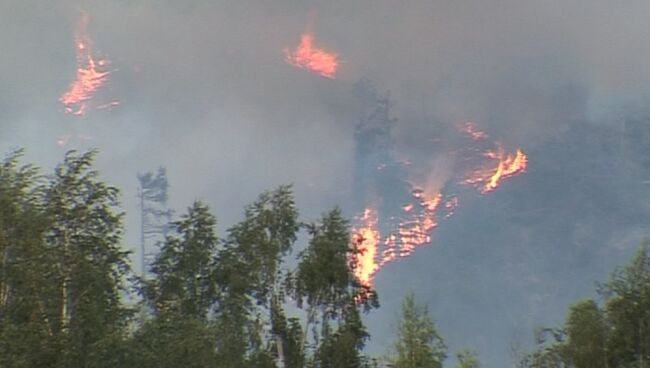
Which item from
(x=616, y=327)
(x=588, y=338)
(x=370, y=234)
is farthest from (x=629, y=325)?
(x=370, y=234)

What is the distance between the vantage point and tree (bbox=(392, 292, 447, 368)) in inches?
1703

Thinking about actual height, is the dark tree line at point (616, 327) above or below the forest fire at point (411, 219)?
below

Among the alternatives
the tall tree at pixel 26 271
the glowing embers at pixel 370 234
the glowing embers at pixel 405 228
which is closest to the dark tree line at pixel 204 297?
the tall tree at pixel 26 271

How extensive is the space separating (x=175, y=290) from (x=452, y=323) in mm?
132209

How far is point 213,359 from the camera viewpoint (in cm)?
3148

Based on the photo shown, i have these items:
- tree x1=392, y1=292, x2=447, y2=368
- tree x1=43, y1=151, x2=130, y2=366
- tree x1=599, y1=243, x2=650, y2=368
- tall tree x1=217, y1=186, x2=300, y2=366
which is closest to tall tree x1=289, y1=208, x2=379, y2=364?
tall tree x1=217, y1=186, x2=300, y2=366

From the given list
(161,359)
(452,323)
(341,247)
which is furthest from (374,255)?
(161,359)

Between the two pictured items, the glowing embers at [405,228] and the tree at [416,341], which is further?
the glowing embers at [405,228]

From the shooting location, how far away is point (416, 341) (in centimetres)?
4409

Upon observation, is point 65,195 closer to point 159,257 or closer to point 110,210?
point 110,210

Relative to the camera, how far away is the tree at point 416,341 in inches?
1703

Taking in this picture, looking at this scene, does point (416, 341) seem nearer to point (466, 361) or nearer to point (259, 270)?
point (466, 361)

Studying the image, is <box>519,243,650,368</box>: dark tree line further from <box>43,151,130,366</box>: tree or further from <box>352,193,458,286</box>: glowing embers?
<box>352,193,458,286</box>: glowing embers

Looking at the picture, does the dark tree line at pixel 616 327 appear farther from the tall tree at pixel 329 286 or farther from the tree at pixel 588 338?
the tall tree at pixel 329 286
